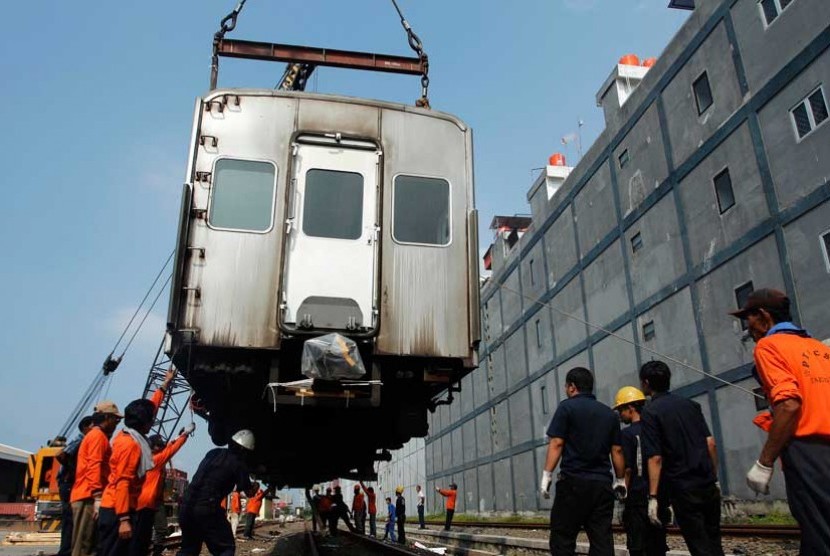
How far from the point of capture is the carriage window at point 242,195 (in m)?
5.54

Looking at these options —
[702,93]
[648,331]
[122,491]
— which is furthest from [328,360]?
[648,331]

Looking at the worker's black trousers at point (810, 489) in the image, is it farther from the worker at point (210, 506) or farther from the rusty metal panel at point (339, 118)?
the rusty metal panel at point (339, 118)

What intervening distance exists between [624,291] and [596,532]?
1826 cm

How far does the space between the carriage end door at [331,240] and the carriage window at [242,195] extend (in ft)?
0.72

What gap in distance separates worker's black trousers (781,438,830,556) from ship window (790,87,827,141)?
13.2 metres

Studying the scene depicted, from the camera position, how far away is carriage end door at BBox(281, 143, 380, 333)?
5348 millimetres

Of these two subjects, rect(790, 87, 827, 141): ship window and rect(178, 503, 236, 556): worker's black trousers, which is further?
rect(790, 87, 827, 141): ship window

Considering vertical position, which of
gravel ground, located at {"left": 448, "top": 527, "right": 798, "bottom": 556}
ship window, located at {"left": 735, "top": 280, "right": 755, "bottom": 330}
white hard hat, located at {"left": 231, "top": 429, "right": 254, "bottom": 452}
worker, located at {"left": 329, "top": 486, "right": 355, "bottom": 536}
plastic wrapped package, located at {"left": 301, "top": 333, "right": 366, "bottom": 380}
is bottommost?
gravel ground, located at {"left": 448, "top": 527, "right": 798, "bottom": 556}

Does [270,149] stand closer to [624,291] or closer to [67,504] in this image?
[67,504]

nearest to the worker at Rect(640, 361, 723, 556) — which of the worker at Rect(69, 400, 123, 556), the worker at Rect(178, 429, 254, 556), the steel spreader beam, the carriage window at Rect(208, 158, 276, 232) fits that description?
the worker at Rect(178, 429, 254, 556)

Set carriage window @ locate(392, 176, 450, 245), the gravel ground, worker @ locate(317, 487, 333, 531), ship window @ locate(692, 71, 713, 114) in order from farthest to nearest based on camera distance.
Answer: worker @ locate(317, 487, 333, 531), ship window @ locate(692, 71, 713, 114), the gravel ground, carriage window @ locate(392, 176, 450, 245)

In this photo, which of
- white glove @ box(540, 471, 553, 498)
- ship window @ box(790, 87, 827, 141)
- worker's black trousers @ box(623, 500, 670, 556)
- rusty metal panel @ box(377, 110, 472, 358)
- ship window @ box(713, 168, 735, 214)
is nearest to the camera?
white glove @ box(540, 471, 553, 498)

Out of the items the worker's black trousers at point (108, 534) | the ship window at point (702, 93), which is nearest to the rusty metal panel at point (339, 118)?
the worker's black trousers at point (108, 534)

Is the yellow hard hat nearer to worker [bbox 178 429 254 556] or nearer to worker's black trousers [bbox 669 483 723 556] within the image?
worker's black trousers [bbox 669 483 723 556]
